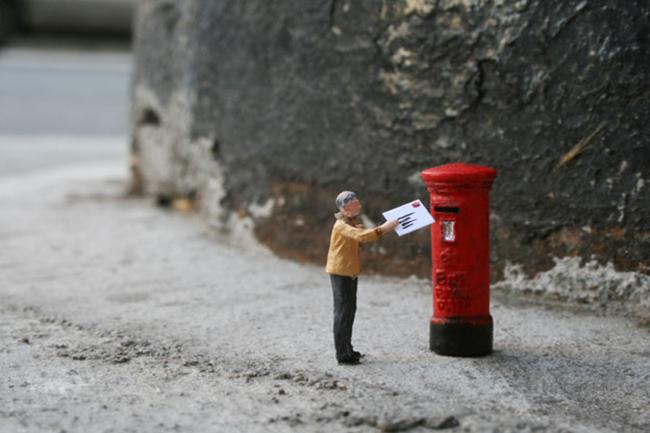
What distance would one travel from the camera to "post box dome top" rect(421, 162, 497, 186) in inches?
166

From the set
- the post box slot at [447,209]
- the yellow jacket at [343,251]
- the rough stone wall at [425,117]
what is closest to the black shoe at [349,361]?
the yellow jacket at [343,251]

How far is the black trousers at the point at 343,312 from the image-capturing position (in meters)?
4.21

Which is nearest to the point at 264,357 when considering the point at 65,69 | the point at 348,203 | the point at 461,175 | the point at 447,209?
the point at 348,203

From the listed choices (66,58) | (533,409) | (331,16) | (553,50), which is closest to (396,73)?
(331,16)

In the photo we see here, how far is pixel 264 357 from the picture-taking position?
4.39m

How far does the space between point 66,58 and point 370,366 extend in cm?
1292

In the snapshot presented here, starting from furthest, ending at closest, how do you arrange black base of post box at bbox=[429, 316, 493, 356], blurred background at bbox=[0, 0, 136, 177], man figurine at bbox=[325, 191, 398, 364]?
blurred background at bbox=[0, 0, 136, 177], black base of post box at bbox=[429, 316, 493, 356], man figurine at bbox=[325, 191, 398, 364]

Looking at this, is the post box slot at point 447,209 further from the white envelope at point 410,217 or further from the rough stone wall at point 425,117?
the rough stone wall at point 425,117

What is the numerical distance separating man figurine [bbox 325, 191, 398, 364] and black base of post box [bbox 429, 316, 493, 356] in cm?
40

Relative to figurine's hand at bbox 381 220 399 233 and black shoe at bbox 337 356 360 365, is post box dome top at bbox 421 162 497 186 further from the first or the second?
black shoe at bbox 337 356 360 365

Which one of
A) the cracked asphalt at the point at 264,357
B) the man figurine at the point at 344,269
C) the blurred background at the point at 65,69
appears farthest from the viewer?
the blurred background at the point at 65,69

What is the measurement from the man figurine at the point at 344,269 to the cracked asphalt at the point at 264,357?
0.39 feet

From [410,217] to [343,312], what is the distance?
0.50 meters

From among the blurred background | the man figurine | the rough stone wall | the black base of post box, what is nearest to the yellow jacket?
the man figurine
